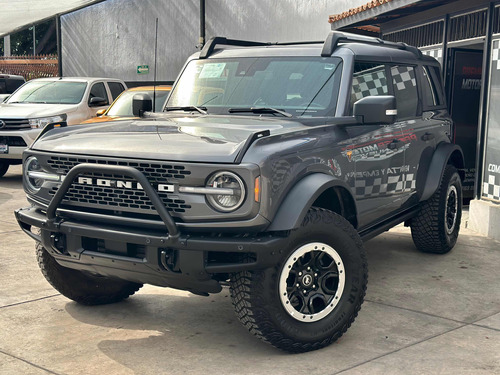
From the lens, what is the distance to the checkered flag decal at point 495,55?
327 inches

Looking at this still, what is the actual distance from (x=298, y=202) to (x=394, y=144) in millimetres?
1859

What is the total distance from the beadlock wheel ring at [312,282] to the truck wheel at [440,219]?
2.61m

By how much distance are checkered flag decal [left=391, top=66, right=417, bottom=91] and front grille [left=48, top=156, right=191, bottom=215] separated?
2801 mm

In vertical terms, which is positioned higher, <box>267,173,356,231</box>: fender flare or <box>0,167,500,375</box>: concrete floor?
<box>267,173,356,231</box>: fender flare

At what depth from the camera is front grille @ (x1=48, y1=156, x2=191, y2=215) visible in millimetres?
4195

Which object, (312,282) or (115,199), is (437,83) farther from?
(115,199)

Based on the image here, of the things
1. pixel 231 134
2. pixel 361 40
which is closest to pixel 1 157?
pixel 361 40

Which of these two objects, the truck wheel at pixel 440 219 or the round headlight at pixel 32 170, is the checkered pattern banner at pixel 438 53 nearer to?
the truck wheel at pixel 440 219

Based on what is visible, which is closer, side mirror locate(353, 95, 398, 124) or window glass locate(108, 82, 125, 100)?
side mirror locate(353, 95, 398, 124)

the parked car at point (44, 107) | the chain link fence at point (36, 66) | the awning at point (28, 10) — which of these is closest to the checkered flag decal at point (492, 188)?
the parked car at point (44, 107)

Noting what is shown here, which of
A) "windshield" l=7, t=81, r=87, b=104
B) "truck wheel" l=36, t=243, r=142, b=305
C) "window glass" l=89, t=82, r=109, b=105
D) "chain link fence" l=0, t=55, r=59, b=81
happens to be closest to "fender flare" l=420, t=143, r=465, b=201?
"truck wheel" l=36, t=243, r=142, b=305

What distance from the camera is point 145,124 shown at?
507cm

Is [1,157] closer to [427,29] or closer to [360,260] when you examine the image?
[427,29]

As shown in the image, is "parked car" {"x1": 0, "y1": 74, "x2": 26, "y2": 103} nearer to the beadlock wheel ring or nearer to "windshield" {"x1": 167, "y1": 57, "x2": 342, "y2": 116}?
"windshield" {"x1": 167, "y1": 57, "x2": 342, "y2": 116}
